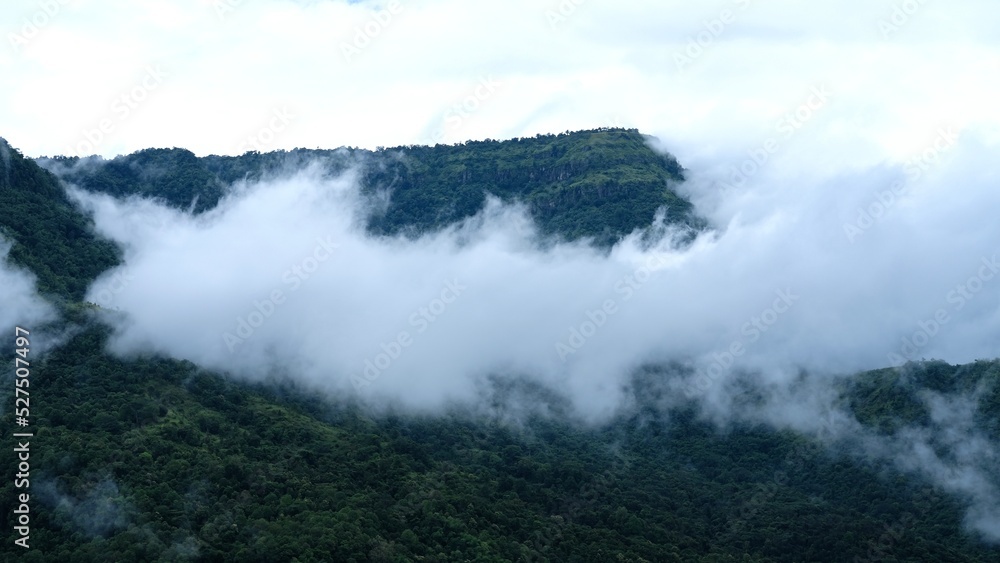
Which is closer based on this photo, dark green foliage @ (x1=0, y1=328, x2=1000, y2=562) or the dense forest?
dark green foliage @ (x1=0, y1=328, x2=1000, y2=562)

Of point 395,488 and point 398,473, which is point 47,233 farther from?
point 395,488

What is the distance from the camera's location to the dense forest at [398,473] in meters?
101

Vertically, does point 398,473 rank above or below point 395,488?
above

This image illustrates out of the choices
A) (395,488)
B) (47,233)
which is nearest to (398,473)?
(395,488)

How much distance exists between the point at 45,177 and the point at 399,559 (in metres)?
103

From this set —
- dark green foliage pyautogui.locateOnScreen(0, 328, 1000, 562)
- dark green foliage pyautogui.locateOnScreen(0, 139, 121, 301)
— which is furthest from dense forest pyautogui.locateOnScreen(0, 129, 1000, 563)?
dark green foliage pyautogui.locateOnScreen(0, 139, 121, 301)

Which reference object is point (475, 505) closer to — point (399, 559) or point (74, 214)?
point (399, 559)

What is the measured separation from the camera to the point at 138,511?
99062 millimetres

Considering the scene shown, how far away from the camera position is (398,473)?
124 meters

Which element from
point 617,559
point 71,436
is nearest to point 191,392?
point 71,436

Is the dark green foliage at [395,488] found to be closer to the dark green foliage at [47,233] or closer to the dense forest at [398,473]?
the dense forest at [398,473]

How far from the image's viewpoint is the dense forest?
101m

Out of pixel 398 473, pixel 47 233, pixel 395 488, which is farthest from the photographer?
pixel 47 233

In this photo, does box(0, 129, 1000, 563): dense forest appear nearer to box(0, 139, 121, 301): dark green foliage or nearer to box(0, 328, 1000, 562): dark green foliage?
box(0, 328, 1000, 562): dark green foliage
